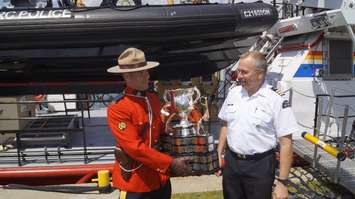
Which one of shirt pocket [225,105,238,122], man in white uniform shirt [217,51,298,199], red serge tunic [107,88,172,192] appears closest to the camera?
red serge tunic [107,88,172,192]

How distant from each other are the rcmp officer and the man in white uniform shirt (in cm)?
45

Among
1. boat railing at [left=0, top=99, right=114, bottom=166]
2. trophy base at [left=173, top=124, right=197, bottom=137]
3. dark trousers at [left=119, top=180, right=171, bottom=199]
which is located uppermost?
dark trousers at [left=119, top=180, right=171, bottom=199]

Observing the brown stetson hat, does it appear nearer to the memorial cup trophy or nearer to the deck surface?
the memorial cup trophy

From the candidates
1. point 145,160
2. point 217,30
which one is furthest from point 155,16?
point 145,160

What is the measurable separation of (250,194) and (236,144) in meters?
Answer: 0.31

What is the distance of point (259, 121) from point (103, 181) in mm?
2006

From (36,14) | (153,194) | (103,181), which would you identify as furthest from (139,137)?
(36,14)

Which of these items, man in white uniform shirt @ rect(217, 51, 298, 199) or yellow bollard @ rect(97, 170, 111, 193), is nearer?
man in white uniform shirt @ rect(217, 51, 298, 199)

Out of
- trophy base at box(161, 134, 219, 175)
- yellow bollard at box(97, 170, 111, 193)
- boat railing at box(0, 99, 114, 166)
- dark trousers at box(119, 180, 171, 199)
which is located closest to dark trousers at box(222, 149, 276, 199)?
dark trousers at box(119, 180, 171, 199)

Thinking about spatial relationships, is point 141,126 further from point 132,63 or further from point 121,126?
point 132,63

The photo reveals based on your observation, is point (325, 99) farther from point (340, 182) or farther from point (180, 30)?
point (180, 30)

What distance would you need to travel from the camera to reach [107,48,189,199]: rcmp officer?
195 cm

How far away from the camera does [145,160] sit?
194 centimetres

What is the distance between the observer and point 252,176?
2287 mm
